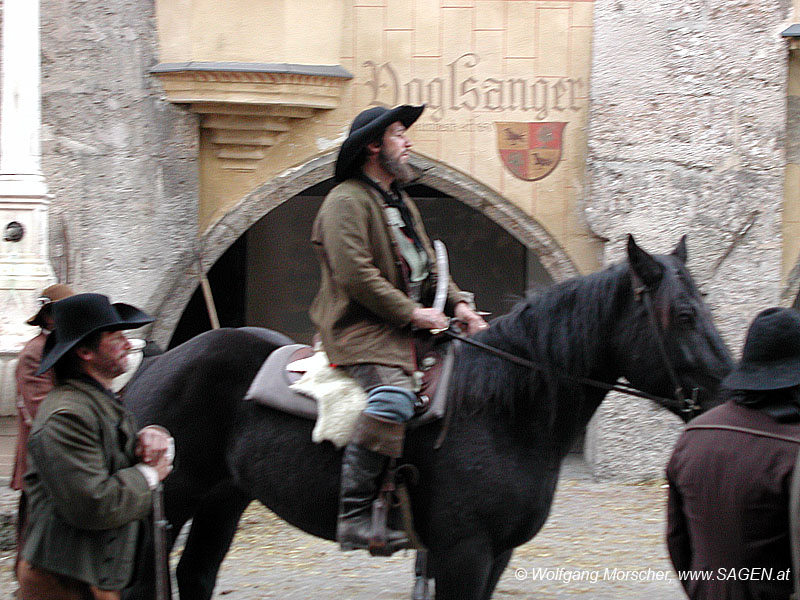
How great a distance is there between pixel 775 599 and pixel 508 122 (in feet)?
20.9

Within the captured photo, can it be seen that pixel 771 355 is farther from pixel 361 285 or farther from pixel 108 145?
pixel 108 145

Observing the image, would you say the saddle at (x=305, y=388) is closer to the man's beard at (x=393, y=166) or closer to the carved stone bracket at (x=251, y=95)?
the man's beard at (x=393, y=166)

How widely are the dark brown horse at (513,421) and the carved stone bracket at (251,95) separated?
444 cm

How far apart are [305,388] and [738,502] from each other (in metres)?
Result: 1.90

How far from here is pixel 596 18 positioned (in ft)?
28.2

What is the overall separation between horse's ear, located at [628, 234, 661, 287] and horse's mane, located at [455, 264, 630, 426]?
0.09 meters

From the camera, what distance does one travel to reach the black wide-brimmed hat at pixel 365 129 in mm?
4082

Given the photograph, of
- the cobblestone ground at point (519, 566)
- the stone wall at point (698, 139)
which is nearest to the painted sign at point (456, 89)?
the stone wall at point (698, 139)

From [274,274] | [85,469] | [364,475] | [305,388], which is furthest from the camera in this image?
[274,274]

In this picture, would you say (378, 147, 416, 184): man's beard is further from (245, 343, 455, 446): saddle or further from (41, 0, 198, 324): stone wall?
(41, 0, 198, 324): stone wall

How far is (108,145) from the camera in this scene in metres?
8.42

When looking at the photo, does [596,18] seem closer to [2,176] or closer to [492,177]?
[492,177]

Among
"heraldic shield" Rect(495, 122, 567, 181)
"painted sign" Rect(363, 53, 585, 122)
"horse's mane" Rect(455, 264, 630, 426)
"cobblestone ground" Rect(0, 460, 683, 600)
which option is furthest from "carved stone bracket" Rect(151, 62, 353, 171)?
"horse's mane" Rect(455, 264, 630, 426)

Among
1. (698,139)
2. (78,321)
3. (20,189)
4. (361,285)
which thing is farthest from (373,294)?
(698,139)
